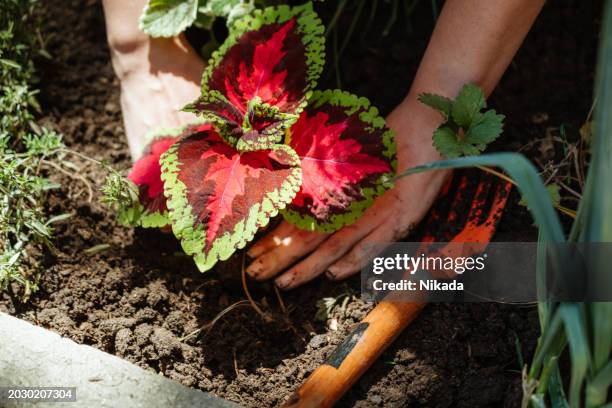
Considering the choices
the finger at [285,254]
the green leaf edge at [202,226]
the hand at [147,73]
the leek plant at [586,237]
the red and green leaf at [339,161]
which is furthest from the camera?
the hand at [147,73]

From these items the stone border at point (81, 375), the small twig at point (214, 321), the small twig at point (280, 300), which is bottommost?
the stone border at point (81, 375)

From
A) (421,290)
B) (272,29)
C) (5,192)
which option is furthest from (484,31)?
(5,192)

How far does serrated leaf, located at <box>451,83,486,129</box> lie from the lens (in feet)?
4.40

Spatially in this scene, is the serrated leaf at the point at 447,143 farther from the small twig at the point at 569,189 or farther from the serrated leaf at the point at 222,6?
the serrated leaf at the point at 222,6

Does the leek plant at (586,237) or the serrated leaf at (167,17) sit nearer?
the leek plant at (586,237)

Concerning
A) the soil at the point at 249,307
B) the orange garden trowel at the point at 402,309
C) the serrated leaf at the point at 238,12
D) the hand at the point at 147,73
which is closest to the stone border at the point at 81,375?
the soil at the point at 249,307

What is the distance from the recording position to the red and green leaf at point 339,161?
132 centimetres

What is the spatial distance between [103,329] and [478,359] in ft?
2.29

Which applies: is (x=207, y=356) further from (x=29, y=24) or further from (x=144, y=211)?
(x=29, y=24)

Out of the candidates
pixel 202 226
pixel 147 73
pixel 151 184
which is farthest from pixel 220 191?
pixel 147 73

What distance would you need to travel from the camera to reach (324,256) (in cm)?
143

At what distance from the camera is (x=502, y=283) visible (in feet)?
4.46

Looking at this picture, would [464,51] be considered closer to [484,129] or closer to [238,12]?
[484,129]

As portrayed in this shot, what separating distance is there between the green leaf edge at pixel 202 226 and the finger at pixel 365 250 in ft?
0.82
